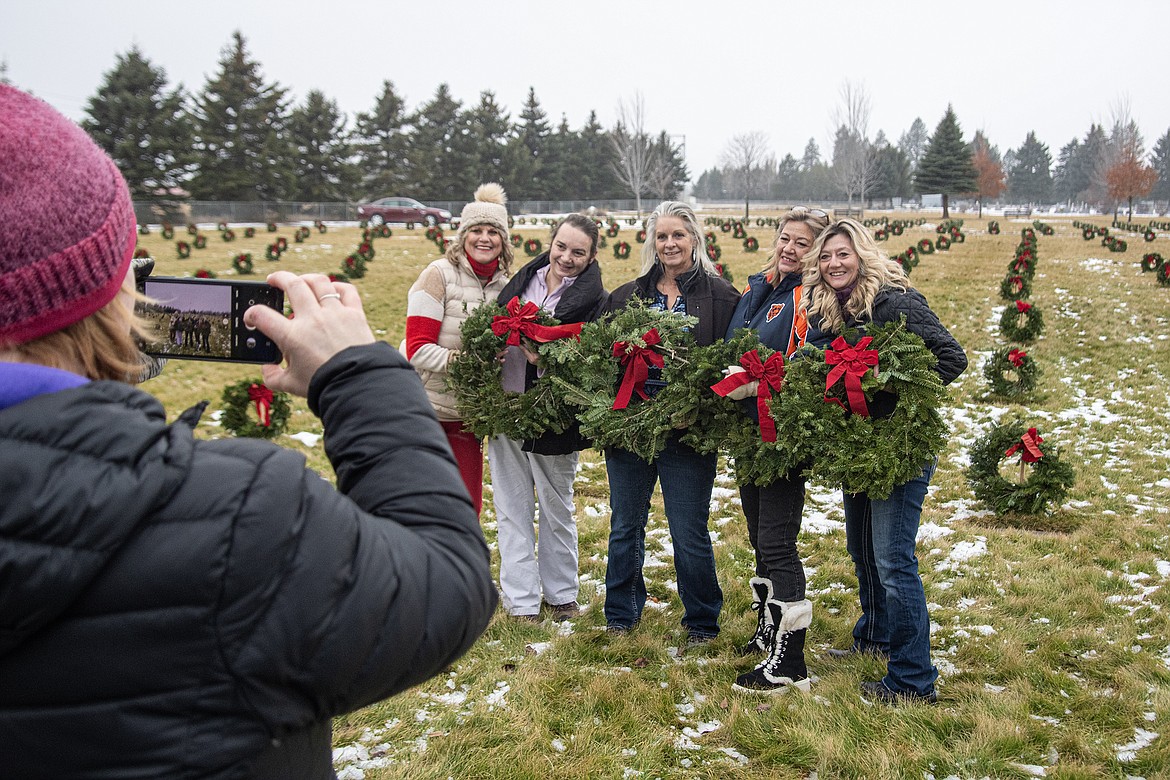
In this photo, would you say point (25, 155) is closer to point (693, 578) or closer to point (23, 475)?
point (23, 475)

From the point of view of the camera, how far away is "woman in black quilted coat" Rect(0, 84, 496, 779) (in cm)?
74

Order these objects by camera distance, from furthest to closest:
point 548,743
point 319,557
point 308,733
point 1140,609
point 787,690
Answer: point 1140,609 → point 787,690 → point 548,743 → point 308,733 → point 319,557

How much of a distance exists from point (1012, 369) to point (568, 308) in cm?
948

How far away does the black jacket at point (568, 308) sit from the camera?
14.9 feet

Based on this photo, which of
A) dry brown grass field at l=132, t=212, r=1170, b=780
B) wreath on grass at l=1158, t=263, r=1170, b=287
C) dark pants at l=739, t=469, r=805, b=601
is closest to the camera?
dry brown grass field at l=132, t=212, r=1170, b=780

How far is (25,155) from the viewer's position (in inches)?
31.5

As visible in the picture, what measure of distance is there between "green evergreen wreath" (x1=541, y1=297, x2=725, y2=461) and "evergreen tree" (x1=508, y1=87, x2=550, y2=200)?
56.0 metres

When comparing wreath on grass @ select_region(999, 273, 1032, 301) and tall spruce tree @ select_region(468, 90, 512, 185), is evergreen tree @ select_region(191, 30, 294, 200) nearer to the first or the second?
tall spruce tree @ select_region(468, 90, 512, 185)

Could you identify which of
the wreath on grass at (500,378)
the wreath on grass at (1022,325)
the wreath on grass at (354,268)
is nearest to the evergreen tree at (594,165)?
the wreath on grass at (354,268)

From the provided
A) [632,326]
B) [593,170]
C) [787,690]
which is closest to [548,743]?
[787,690]

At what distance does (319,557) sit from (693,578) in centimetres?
385

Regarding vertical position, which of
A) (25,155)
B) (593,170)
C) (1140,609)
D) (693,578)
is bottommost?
(1140,609)

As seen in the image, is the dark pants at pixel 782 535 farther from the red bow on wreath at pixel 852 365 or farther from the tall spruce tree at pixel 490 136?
the tall spruce tree at pixel 490 136

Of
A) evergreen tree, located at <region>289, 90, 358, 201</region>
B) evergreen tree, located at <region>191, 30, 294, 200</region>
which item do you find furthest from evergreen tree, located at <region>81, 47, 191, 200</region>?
evergreen tree, located at <region>289, 90, 358, 201</region>
